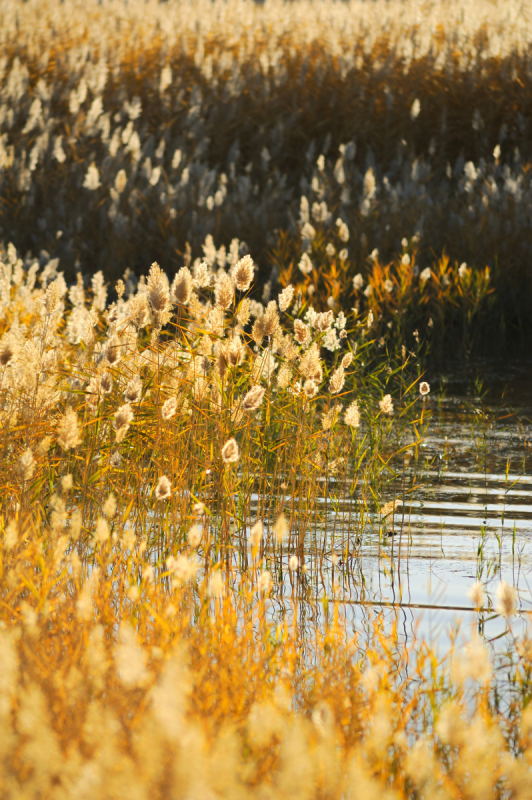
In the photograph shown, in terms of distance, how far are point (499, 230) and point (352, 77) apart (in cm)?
434

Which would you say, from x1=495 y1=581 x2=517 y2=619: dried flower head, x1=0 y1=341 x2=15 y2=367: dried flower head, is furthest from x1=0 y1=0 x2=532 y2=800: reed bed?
x1=0 y1=341 x2=15 y2=367: dried flower head

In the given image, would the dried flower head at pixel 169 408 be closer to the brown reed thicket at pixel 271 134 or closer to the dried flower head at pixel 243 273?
the dried flower head at pixel 243 273

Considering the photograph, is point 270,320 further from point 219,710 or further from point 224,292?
point 219,710

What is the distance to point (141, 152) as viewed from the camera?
10.2 m

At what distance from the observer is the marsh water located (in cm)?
308

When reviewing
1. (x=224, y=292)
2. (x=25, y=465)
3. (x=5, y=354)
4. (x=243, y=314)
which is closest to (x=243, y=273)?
(x=224, y=292)

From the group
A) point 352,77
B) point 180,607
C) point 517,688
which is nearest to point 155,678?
point 180,607

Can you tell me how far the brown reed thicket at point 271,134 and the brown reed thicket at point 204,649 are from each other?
3.36m

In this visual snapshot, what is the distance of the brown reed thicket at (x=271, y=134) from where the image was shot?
8.55m

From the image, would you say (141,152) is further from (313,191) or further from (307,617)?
(307,617)

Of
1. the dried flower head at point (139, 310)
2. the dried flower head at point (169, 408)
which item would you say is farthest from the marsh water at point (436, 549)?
the dried flower head at point (139, 310)

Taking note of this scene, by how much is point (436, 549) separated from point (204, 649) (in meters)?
1.56

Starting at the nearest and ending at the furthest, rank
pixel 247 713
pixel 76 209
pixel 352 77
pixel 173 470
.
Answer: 1. pixel 247 713
2. pixel 173 470
3. pixel 76 209
4. pixel 352 77

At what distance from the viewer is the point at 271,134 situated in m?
11.2
